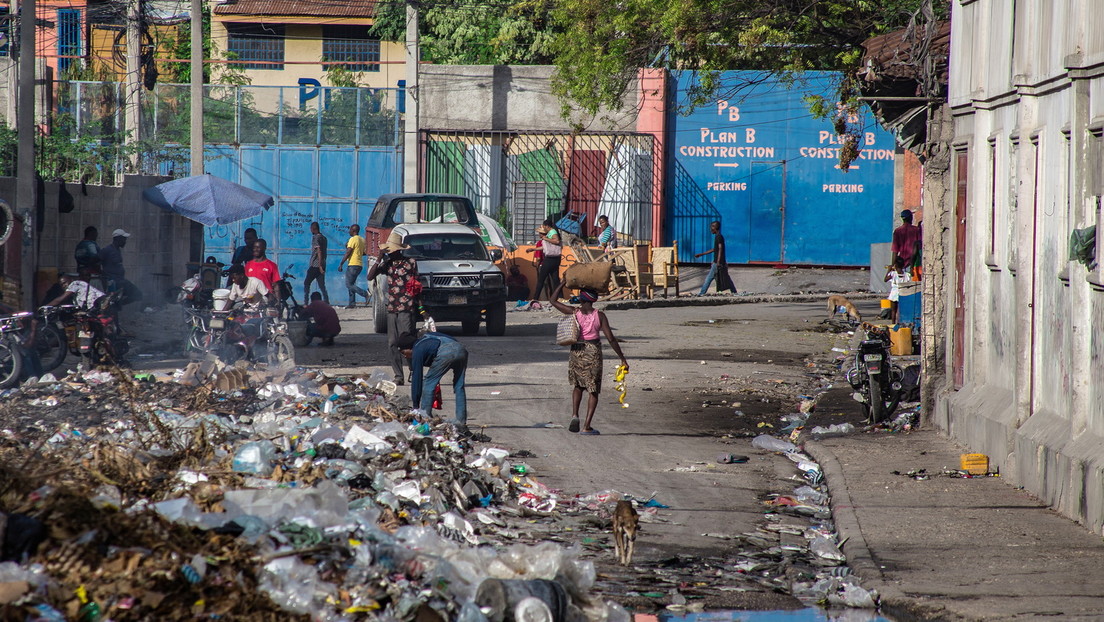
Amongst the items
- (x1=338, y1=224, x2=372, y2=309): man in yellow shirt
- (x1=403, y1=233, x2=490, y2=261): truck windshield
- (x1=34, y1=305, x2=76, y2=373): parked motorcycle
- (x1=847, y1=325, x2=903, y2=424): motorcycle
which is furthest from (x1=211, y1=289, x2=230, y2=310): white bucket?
(x1=338, y1=224, x2=372, y2=309): man in yellow shirt

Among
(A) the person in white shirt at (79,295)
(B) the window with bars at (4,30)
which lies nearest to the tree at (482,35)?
(B) the window with bars at (4,30)

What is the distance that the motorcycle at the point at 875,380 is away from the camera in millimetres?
11695

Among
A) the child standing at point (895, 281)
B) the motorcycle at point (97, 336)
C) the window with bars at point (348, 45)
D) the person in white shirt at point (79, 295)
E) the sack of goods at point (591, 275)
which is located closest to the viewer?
the motorcycle at point (97, 336)

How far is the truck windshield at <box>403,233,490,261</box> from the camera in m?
20.2

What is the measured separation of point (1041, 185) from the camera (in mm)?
8859

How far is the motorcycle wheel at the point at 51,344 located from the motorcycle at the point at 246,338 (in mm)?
1800

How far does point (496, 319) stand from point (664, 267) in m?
8.54

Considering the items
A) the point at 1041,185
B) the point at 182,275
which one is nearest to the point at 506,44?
the point at 182,275

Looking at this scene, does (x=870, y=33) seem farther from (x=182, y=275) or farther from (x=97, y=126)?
(x=97, y=126)

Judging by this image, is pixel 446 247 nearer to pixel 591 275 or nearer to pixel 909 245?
pixel 591 275

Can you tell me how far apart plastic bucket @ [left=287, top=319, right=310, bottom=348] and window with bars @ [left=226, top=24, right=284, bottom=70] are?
2853cm

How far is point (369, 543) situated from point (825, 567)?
2.90 m

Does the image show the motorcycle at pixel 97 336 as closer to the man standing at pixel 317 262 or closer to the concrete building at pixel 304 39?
the man standing at pixel 317 262

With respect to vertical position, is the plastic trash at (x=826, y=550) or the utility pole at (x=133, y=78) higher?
the utility pole at (x=133, y=78)
